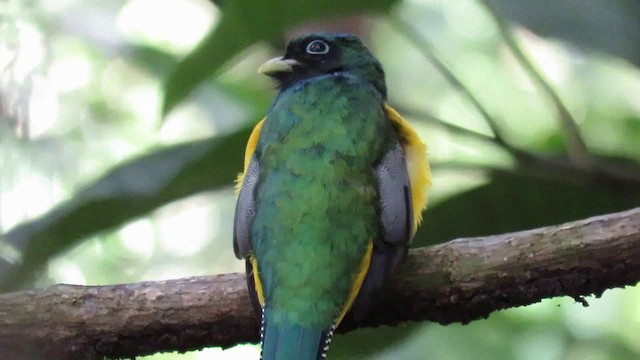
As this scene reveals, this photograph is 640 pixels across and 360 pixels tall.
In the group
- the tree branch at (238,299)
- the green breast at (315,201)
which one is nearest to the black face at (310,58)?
the green breast at (315,201)

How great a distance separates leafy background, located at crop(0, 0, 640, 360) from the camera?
219 centimetres

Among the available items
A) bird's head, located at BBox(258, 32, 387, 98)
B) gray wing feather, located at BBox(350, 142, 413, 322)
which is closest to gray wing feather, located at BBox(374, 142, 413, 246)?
gray wing feather, located at BBox(350, 142, 413, 322)

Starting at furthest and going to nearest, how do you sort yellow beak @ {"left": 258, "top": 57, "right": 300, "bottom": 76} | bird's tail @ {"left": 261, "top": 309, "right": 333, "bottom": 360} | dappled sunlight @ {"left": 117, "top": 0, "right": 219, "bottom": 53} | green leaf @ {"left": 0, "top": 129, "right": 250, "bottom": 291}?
1. dappled sunlight @ {"left": 117, "top": 0, "right": 219, "bottom": 53}
2. yellow beak @ {"left": 258, "top": 57, "right": 300, "bottom": 76}
3. green leaf @ {"left": 0, "top": 129, "right": 250, "bottom": 291}
4. bird's tail @ {"left": 261, "top": 309, "right": 333, "bottom": 360}

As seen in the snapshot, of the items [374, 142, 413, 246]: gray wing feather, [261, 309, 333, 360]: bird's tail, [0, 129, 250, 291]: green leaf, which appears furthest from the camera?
[0, 129, 250, 291]: green leaf

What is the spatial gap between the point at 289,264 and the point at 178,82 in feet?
2.14

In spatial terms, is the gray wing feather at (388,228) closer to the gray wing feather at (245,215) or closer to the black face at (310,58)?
the gray wing feather at (245,215)

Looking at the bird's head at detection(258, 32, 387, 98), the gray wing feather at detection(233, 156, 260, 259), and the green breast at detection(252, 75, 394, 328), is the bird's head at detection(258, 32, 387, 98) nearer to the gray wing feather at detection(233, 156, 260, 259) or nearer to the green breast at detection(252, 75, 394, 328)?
the green breast at detection(252, 75, 394, 328)

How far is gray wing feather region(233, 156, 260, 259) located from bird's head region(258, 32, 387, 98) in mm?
536

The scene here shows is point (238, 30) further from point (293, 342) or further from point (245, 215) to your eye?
point (293, 342)

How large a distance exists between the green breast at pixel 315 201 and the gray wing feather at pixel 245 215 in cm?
2

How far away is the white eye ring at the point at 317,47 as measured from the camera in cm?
264

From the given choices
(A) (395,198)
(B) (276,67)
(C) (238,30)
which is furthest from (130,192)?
(A) (395,198)

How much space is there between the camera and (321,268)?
185 centimetres

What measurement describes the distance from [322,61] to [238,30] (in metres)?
0.49
